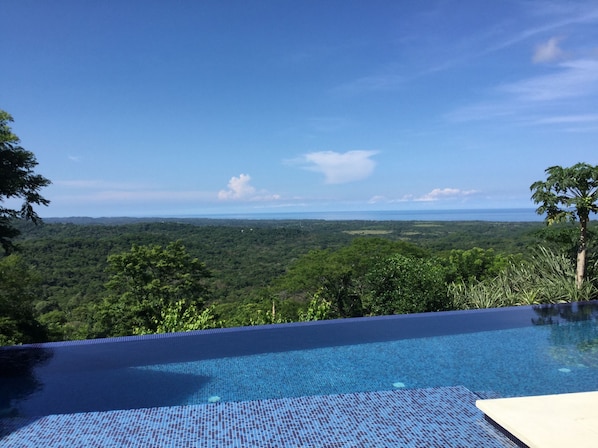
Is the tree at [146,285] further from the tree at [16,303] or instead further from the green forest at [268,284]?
the tree at [16,303]

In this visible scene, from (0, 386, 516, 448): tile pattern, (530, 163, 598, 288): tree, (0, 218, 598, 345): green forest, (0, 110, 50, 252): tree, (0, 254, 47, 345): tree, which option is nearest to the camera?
(0, 386, 516, 448): tile pattern

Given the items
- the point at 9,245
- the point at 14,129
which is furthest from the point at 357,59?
the point at 9,245

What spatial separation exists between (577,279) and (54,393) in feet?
22.8

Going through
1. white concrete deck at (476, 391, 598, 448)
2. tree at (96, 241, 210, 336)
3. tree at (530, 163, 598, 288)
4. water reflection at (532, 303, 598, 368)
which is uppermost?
tree at (530, 163, 598, 288)

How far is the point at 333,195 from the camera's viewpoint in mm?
37188

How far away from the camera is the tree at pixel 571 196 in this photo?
5895mm

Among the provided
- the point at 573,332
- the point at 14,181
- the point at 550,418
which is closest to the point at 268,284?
the point at 14,181

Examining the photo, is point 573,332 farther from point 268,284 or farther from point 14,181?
point 268,284

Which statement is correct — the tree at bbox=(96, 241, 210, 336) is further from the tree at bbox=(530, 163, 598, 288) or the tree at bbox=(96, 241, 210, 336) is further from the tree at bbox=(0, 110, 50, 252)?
the tree at bbox=(530, 163, 598, 288)

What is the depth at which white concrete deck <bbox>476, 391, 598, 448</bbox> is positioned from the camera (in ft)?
7.77

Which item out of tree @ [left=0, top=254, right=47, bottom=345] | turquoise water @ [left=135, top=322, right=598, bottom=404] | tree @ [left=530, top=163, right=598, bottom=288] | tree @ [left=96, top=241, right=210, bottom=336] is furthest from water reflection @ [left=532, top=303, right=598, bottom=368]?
tree @ [left=96, top=241, right=210, bottom=336]

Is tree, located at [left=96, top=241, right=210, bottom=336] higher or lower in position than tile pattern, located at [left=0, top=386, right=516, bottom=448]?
lower

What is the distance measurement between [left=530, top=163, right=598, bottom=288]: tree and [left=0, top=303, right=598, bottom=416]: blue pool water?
4.25ft

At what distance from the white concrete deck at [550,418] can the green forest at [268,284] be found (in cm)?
336
